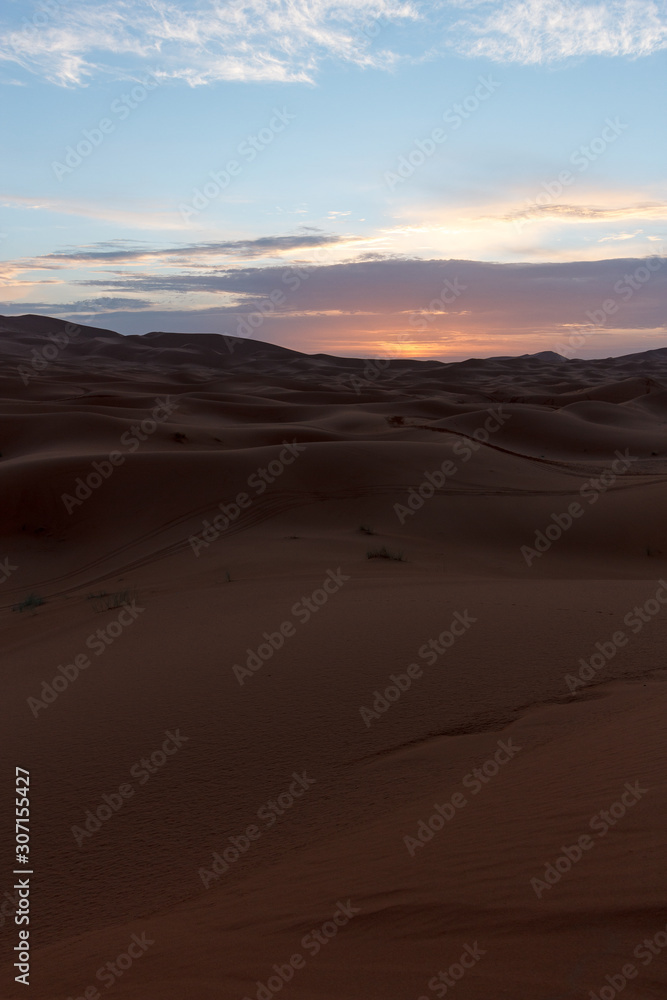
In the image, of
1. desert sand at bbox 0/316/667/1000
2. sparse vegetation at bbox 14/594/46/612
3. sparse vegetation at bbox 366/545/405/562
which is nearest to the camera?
desert sand at bbox 0/316/667/1000

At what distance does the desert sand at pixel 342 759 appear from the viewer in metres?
2.45

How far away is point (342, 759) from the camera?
419 cm

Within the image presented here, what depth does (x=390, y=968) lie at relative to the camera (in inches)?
92.2

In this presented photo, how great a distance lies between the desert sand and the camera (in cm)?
245

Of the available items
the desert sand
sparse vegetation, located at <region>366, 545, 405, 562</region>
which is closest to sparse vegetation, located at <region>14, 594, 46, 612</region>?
the desert sand

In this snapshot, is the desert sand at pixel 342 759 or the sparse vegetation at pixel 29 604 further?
the sparse vegetation at pixel 29 604

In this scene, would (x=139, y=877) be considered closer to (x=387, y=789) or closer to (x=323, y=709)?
(x=387, y=789)

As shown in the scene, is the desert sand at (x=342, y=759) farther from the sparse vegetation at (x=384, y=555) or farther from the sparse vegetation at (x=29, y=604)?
the sparse vegetation at (x=29, y=604)

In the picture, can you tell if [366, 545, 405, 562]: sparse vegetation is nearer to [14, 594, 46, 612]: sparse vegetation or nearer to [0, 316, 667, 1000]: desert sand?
[0, 316, 667, 1000]: desert sand

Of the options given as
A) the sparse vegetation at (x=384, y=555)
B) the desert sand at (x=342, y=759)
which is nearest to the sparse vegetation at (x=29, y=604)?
the desert sand at (x=342, y=759)

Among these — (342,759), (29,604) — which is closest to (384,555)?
(29,604)

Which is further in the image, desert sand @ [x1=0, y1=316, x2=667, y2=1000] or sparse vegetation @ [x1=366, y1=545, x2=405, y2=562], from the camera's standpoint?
sparse vegetation @ [x1=366, y1=545, x2=405, y2=562]

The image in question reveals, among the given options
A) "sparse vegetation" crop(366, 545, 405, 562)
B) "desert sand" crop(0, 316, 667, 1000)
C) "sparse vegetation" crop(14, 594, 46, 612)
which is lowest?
"sparse vegetation" crop(14, 594, 46, 612)

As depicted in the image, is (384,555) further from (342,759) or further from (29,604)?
(342,759)
